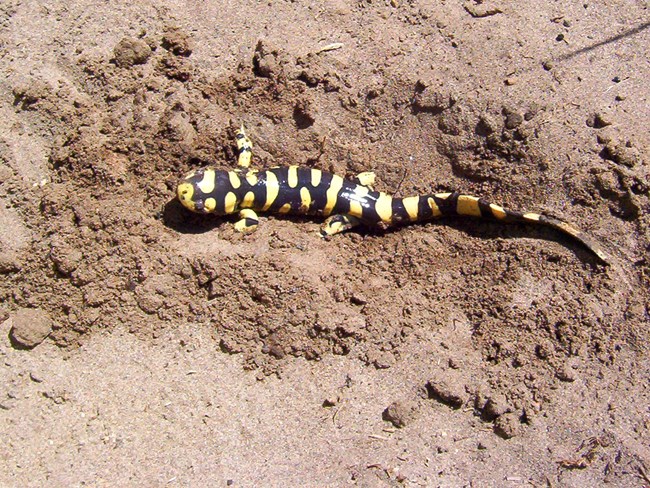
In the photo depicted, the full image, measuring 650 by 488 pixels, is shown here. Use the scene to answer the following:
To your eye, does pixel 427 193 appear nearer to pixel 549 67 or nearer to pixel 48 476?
pixel 549 67

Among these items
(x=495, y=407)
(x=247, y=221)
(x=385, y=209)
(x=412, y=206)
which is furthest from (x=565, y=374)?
(x=247, y=221)

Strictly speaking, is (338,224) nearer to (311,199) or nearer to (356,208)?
(356,208)

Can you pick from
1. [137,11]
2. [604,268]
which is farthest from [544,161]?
[137,11]

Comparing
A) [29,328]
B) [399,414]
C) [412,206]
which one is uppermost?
[412,206]

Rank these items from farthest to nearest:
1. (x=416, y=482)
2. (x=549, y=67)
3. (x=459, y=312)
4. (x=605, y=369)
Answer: (x=549, y=67), (x=459, y=312), (x=605, y=369), (x=416, y=482)

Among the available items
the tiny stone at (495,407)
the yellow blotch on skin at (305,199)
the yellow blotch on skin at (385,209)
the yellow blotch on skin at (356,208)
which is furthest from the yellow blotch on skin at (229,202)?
the tiny stone at (495,407)

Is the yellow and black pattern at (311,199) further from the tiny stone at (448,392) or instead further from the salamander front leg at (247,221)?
the tiny stone at (448,392)
